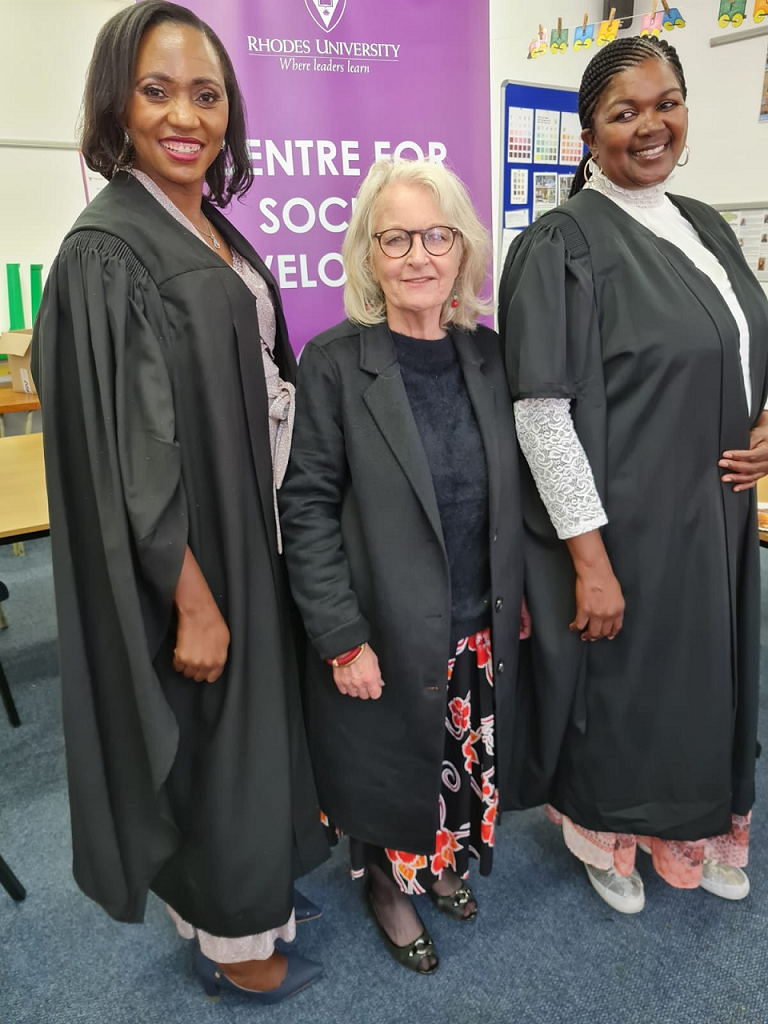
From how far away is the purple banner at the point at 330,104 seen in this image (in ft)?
5.68

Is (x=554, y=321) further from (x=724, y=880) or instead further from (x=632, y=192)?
(x=724, y=880)

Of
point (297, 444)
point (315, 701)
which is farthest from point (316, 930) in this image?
point (297, 444)

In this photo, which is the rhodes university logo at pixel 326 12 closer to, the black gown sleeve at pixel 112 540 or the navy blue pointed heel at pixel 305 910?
the black gown sleeve at pixel 112 540

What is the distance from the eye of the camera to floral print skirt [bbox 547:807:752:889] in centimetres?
164

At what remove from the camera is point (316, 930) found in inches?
65.2

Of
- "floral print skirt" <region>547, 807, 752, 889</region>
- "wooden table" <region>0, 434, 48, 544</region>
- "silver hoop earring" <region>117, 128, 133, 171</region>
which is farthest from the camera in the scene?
"wooden table" <region>0, 434, 48, 544</region>

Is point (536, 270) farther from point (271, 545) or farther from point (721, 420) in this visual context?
point (271, 545)

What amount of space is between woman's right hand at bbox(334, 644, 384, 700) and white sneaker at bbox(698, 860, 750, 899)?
1045 millimetres

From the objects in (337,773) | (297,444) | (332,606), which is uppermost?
(297,444)

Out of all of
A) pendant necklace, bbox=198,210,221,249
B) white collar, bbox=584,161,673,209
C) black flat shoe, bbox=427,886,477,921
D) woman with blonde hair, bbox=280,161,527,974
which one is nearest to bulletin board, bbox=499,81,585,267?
white collar, bbox=584,161,673,209

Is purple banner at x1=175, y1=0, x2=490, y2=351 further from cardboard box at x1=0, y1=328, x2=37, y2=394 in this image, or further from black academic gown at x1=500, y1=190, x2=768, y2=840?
cardboard box at x1=0, y1=328, x2=37, y2=394

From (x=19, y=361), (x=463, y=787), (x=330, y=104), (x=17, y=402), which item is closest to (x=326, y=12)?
(x=330, y=104)

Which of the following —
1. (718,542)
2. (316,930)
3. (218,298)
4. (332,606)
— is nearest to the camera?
(218,298)

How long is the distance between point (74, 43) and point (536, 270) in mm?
3877
